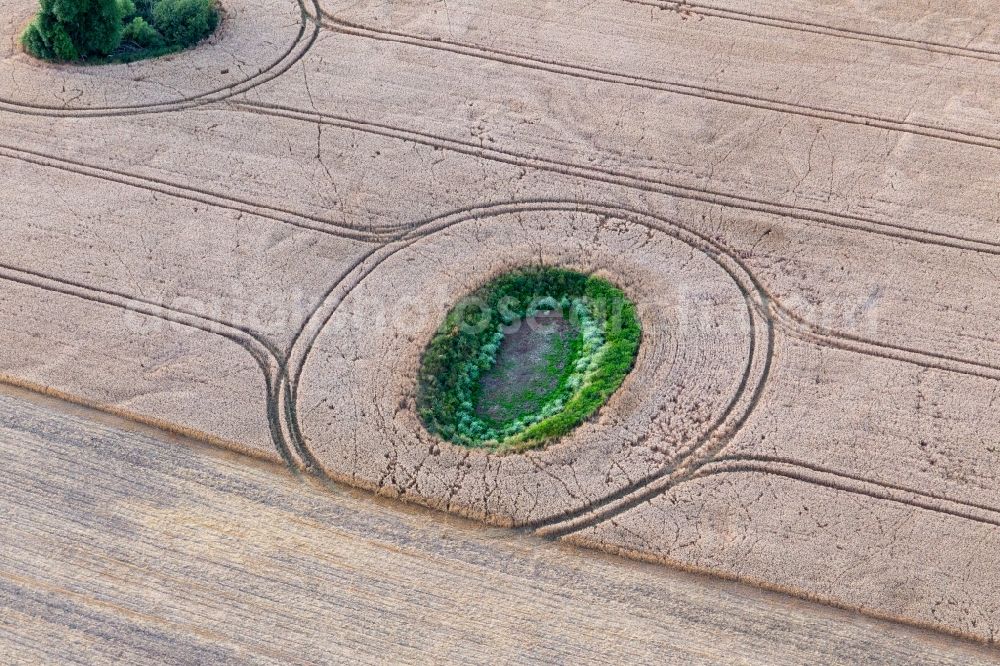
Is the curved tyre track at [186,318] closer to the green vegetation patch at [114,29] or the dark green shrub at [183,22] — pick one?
the green vegetation patch at [114,29]

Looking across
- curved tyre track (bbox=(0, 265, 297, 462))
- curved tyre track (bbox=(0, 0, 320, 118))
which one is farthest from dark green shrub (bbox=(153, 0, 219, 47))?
curved tyre track (bbox=(0, 265, 297, 462))

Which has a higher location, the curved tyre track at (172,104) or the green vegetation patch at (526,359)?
the curved tyre track at (172,104)

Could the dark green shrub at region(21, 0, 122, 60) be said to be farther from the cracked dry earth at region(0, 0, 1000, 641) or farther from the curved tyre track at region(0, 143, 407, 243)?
the curved tyre track at region(0, 143, 407, 243)

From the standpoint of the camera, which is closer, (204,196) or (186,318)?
(186,318)

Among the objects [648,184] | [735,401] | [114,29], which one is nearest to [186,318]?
[114,29]

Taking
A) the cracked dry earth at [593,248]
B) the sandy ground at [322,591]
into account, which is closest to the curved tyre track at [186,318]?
the cracked dry earth at [593,248]

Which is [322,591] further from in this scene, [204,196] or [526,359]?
[204,196]

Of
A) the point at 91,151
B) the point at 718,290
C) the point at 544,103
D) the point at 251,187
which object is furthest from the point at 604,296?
the point at 91,151
